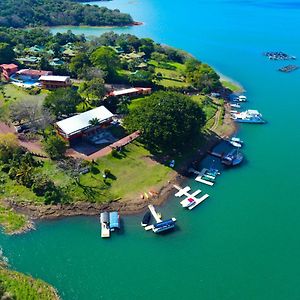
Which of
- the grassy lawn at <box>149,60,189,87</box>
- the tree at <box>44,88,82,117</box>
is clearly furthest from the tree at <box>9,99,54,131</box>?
the grassy lawn at <box>149,60,189,87</box>

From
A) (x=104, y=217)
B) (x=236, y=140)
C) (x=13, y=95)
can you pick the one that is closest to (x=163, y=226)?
(x=104, y=217)

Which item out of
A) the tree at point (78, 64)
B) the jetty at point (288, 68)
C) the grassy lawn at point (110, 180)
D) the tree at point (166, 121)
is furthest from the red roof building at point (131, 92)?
the jetty at point (288, 68)

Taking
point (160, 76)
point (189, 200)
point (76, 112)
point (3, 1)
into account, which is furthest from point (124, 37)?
point (189, 200)

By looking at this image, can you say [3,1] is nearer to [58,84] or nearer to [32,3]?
[32,3]

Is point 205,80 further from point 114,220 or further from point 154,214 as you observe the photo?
point 114,220

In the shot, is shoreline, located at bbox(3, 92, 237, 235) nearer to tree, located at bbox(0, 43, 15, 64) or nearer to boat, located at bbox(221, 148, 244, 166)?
boat, located at bbox(221, 148, 244, 166)
